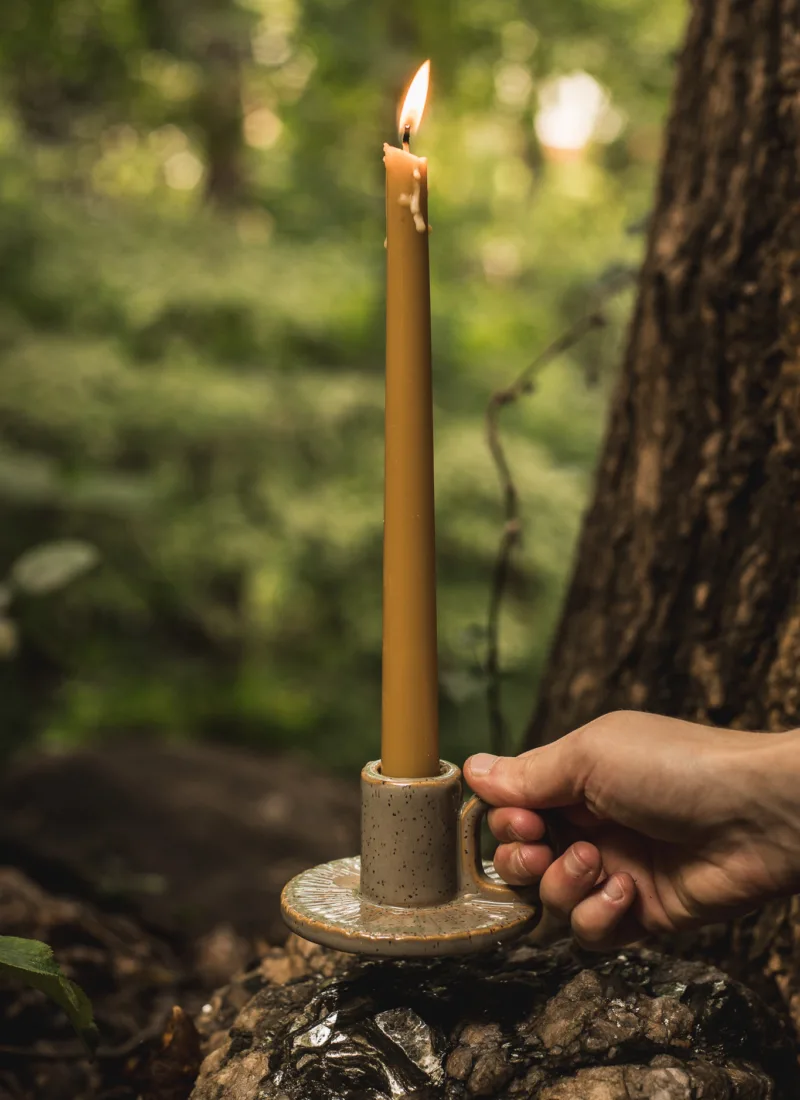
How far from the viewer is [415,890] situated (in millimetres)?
854

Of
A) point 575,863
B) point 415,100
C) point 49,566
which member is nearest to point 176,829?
point 49,566

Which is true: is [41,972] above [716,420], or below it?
below

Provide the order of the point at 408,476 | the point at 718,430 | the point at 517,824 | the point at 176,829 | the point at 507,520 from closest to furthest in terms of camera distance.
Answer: the point at 408,476 → the point at 517,824 → the point at 718,430 → the point at 507,520 → the point at 176,829

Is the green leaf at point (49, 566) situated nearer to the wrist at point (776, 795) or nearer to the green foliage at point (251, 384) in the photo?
the green foliage at point (251, 384)

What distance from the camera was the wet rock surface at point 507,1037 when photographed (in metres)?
0.81

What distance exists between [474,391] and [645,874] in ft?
10.4

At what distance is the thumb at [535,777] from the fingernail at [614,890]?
8 cm

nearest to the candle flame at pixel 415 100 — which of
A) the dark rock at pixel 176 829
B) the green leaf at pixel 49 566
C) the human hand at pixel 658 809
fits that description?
the human hand at pixel 658 809

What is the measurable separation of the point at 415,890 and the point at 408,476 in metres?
0.38

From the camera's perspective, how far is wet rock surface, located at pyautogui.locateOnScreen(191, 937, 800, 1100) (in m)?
0.81

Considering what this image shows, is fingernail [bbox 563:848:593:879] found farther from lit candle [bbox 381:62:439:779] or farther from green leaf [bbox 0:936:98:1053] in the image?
green leaf [bbox 0:936:98:1053]

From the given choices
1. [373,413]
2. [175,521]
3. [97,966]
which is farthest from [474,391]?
[97,966]

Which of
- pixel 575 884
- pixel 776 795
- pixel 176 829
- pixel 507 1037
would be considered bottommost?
pixel 176 829

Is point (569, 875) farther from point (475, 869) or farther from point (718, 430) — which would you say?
point (718, 430)
